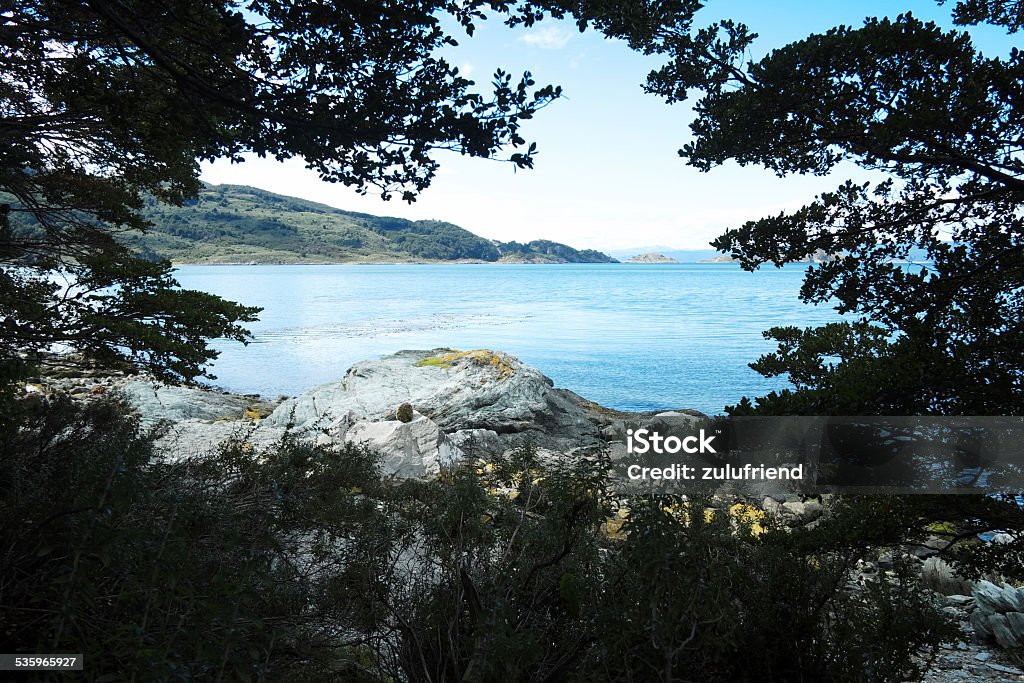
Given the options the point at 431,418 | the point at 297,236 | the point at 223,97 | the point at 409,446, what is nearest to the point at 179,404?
the point at 431,418

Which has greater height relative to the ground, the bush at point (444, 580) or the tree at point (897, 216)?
the tree at point (897, 216)

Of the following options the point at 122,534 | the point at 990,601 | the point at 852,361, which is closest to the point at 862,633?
the point at 852,361

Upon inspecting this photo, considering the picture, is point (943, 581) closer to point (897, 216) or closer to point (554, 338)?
point (897, 216)

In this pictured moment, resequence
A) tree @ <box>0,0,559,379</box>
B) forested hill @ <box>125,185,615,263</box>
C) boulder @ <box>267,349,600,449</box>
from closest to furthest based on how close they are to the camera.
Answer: tree @ <box>0,0,559,379</box> → boulder @ <box>267,349,600,449</box> → forested hill @ <box>125,185,615,263</box>

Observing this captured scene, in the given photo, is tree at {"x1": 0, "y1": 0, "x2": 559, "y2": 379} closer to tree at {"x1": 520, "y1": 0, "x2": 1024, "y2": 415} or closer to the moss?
tree at {"x1": 520, "y1": 0, "x2": 1024, "y2": 415}

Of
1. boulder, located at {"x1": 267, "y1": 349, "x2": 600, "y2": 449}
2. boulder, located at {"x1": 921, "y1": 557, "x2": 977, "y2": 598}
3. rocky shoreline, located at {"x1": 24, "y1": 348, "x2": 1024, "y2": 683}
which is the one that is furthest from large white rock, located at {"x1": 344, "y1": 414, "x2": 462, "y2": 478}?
boulder, located at {"x1": 921, "y1": 557, "x2": 977, "y2": 598}

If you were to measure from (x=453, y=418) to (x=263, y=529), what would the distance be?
33.6 ft

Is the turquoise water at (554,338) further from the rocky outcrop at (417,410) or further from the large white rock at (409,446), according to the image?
the large white rock at (409,446)

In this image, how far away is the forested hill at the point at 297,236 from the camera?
96.7 m

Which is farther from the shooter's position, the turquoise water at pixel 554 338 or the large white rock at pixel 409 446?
the turquoise water at pixel 554 338

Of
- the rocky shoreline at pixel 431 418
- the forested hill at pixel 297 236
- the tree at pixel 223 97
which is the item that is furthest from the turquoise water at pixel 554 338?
the forested hill at pixel 297 236

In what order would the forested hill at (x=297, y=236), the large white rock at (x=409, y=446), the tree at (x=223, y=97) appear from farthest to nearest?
the forested hill at (x=297, y=236) → the large white rock at (x=409, y=446) → the tree at (x=223, y=97)

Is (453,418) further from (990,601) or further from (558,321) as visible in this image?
(558,321)

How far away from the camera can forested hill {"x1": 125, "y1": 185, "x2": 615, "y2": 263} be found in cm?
9669
